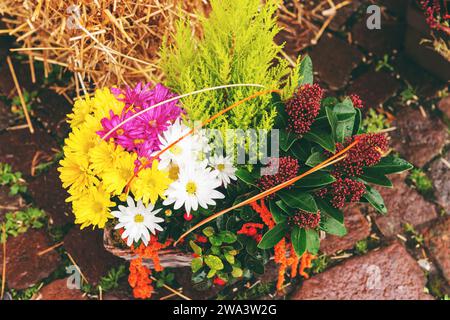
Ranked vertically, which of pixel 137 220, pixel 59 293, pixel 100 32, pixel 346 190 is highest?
pixel 100 32

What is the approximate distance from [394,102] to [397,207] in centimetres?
55

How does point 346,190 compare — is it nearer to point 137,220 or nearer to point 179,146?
point 179,146

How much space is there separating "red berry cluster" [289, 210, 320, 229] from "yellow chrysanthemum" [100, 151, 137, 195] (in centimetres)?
59

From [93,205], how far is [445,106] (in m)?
1.85

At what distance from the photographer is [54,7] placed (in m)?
2.04

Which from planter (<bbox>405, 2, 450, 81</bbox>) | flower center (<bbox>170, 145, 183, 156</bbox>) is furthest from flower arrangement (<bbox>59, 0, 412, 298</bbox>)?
planter (<bbox>405, 2, 450, 81</bbox>)

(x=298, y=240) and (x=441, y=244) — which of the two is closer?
(x=298, y=240)

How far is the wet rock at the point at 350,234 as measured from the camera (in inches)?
92.0

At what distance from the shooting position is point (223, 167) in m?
1.70

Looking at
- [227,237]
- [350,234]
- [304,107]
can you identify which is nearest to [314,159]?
[304,107]

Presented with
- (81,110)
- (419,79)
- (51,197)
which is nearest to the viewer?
(81,110)

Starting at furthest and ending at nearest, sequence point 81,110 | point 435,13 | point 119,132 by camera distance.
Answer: point 435,13 < point 81,110 < point 119,132

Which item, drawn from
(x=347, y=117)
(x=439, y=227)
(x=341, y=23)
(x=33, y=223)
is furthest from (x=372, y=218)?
(x=33, y=223)
